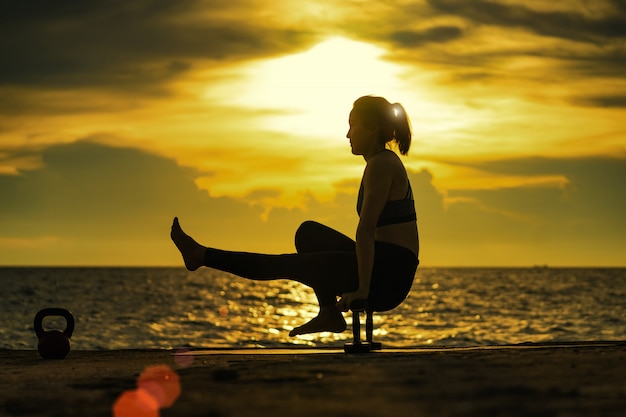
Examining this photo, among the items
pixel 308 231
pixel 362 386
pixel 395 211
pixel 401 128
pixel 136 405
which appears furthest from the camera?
pixel 308 231

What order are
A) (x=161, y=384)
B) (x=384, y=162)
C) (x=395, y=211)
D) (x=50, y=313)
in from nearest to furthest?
1. (x=161, y=384)
2. (x=384, y=162)
3. (x=395, y=211)
4. (x=50, y=313)

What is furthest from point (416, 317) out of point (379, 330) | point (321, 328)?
point (321, 328)

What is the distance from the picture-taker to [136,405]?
14.3 ft

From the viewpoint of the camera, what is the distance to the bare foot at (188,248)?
7.05 m

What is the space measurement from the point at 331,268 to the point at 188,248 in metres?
1.17

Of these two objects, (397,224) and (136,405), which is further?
(397,224)

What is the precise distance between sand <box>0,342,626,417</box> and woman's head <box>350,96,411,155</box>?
1.67 m

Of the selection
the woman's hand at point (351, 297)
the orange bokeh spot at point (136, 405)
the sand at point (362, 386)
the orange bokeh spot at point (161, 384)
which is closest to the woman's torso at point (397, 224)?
the woman's hand at point (351, 297)

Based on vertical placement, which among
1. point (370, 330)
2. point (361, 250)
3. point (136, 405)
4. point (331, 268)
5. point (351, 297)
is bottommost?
point (136, 405)

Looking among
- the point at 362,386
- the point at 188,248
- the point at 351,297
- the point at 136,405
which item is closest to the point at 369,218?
the point at 351,297

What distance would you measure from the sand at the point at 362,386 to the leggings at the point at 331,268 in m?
0.51

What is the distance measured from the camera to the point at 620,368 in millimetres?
5336

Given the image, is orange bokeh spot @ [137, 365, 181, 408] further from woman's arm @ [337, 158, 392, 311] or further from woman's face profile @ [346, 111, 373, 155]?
woman's face profile @ [346, 111, 373, 155]

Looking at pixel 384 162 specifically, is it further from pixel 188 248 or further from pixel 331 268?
pixel 188 248
